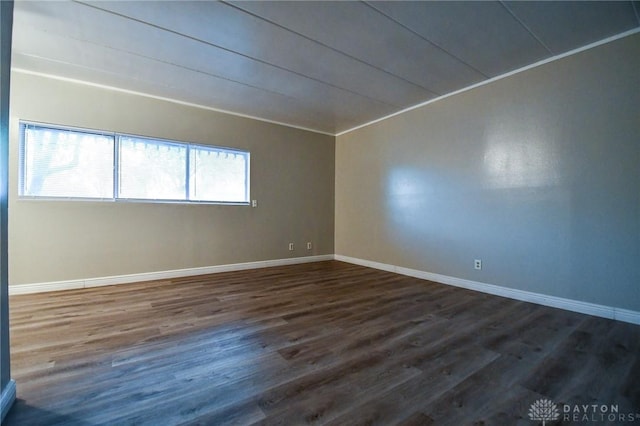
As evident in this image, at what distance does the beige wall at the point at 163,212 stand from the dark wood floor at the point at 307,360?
0.67 m

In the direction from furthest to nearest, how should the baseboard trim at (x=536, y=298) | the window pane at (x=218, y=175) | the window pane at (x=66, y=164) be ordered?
the window pane at (x=218, y=175), the window pane at (x=66, y=164), the baseboard trim at (x=536, y=298)

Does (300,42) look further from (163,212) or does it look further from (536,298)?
(536,298)

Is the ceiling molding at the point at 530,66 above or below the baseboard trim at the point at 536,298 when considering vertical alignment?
above

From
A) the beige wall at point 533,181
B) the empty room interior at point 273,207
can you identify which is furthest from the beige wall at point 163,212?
the beige wall at point 533,181

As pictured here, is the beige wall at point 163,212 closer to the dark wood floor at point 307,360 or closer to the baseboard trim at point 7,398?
the dark wood floor at point 307,360

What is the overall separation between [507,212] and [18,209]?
575 centimetres

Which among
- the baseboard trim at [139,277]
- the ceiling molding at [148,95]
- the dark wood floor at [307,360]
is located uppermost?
the ceiling molding at [148,95]

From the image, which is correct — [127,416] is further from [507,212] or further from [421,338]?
[507,212]

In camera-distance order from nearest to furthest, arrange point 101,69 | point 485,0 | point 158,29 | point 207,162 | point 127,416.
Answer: point 127,416 < point 485,0 < point 158,29 < point 101,69 < point 207,162

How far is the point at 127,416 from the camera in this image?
128 cm

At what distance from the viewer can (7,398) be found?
50.9 inches

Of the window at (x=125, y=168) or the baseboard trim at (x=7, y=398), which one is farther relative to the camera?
the window at (x=125, y=168)

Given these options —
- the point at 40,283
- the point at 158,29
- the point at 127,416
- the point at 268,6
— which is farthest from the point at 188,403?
the point at 40,283

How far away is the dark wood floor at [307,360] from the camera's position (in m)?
1.33
